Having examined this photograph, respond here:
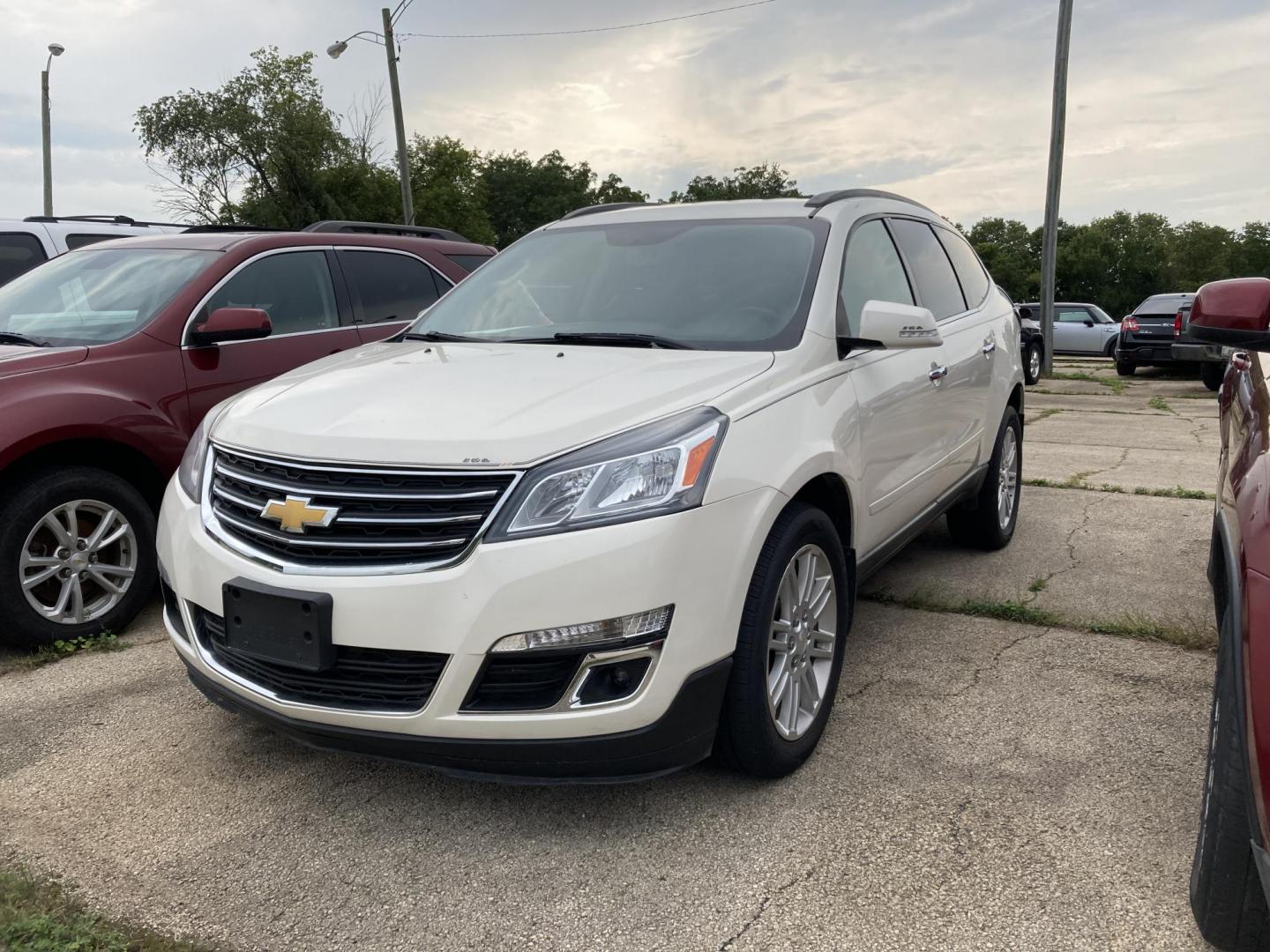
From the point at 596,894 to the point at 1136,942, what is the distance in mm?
1174

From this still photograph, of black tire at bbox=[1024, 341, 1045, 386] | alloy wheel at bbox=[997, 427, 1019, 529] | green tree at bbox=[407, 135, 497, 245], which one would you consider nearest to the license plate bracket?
alloy wheel at bbox=[997, 427, 1019, 529]

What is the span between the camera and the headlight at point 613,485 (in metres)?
2.33

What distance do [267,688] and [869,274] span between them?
2.52m

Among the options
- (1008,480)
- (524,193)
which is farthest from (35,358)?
(524,193)

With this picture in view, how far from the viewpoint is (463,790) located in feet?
9.36

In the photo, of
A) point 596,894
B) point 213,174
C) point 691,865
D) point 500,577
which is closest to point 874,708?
point 691,865

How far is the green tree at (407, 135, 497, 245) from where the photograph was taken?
1841 inches

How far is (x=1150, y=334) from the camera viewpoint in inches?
699

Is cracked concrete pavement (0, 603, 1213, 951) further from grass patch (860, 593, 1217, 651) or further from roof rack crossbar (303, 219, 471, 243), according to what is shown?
roof rack crossbar (303, 219, 471, 243)

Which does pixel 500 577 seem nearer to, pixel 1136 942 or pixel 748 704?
pixel 748 704

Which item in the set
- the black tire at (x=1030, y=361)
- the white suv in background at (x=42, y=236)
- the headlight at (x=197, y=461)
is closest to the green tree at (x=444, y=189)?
the black tire at (x=1030, y=361)

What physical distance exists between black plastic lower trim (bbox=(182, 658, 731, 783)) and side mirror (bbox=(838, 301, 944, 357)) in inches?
49.5

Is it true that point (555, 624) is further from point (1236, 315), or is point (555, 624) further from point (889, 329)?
point (1236, 315)

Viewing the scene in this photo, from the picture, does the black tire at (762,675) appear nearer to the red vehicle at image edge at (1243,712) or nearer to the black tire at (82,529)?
the red vehicle at image edge at (1243,712)
